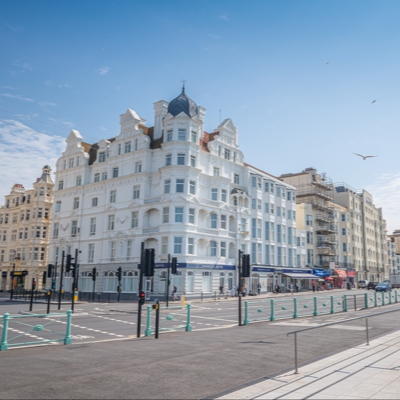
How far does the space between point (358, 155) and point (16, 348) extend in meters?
22.6

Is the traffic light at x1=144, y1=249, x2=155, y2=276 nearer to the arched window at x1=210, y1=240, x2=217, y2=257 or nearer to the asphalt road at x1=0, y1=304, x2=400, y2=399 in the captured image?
the asphalt road at x1=0, y1=304, x2=400, y2=399

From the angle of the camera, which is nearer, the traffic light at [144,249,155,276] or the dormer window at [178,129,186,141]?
the traffic light at [144,249,155,276]

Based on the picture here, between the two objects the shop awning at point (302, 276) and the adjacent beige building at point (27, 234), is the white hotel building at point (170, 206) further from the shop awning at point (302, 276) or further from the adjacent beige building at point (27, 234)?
the adjacent beige building at point (27, 234)

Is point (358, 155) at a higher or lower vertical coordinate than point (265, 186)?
lower

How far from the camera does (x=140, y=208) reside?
47.5m

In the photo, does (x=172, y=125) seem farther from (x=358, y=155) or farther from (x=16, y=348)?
(x=16, y=348)

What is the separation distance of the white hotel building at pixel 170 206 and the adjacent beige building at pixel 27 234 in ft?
30.1

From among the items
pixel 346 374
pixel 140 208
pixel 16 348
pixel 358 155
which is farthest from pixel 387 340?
pixel 140 208

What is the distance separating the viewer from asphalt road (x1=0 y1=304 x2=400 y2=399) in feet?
24.8

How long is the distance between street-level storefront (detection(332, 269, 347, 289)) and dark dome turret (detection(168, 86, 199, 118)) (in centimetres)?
4041

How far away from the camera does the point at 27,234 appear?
66.2m

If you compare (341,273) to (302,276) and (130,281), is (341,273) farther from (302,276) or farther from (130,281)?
(130,281)

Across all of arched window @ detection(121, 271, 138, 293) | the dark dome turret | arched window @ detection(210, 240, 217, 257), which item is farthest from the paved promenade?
the dark dome turret

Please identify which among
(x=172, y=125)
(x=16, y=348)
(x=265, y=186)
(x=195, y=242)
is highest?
(x=172, y=125)
